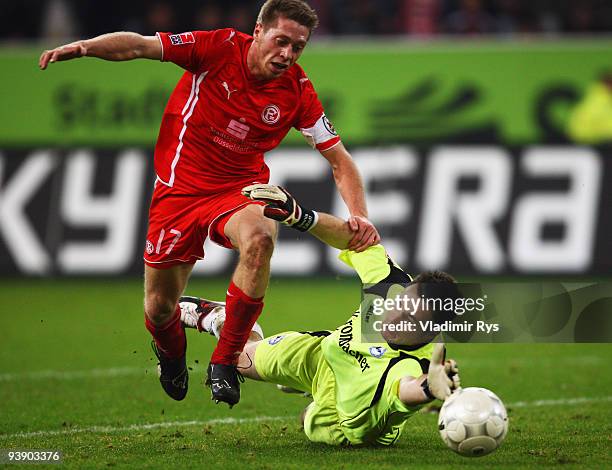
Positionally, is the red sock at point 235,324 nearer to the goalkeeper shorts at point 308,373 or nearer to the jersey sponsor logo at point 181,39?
the goalkeeper shorts at point 308,373

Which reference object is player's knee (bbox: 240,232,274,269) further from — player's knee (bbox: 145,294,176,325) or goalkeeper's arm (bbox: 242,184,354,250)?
player's knee (bbox: 145,294,176,325)

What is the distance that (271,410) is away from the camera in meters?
8.38

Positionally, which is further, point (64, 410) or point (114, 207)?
point (114, 207)

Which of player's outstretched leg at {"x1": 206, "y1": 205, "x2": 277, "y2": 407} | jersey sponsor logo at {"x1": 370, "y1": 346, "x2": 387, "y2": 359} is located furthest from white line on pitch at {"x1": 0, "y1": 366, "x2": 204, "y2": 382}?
jersey sponsor logo at {"x1": 370, "y1": 346, "x2": 387, "y2": 359}

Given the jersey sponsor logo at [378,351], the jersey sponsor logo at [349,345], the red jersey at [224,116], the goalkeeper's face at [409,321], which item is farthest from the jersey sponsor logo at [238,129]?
the jersey sponsor logo at [378,351]

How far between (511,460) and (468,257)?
27.7ft

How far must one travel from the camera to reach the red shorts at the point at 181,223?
7348mm

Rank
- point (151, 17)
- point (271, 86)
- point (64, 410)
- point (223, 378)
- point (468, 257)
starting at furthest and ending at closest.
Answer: point (151, 17) < point (468, 257) < point (64, 410) < point (271, 86) < point (223, 378)

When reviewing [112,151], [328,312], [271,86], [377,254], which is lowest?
[328,312]

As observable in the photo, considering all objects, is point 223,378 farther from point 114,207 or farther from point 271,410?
point 114,207

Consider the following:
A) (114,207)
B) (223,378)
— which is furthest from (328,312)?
(223,378)

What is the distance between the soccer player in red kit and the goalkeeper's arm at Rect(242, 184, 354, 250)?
1.4 inches

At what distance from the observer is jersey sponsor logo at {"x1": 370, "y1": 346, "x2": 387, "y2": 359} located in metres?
6.64

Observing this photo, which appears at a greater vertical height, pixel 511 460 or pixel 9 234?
pixel 511 460
